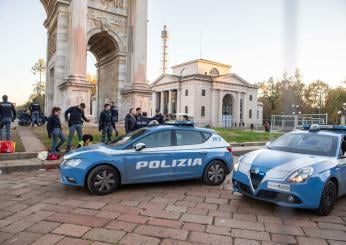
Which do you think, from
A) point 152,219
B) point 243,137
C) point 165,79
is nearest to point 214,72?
point 165,79

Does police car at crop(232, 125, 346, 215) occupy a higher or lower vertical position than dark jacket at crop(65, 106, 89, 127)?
lower

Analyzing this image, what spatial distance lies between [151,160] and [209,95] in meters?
58.5

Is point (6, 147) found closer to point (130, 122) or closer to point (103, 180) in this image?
point (130, 122)

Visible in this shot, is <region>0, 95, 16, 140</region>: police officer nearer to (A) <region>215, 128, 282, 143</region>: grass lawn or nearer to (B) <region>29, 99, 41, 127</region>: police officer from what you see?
(B) <region>29, 99, 41, 127</region>: police officer

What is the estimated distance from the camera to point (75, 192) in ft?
21.5

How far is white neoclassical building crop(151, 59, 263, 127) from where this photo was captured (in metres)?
63.3

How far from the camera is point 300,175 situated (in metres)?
5.23

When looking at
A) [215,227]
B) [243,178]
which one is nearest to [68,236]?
[215,227]

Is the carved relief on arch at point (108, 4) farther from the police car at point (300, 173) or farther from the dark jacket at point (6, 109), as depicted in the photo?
the police car at point (300, 173)

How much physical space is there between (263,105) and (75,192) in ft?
255

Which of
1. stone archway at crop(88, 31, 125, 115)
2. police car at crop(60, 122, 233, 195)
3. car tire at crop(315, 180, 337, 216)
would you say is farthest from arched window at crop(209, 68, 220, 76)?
car tire at crop(315, 180, 337, 216)

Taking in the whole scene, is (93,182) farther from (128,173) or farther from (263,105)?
(263,105)

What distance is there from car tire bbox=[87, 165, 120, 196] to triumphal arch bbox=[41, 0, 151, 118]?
13.5 meters

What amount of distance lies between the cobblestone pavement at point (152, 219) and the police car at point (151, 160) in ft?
1.07
